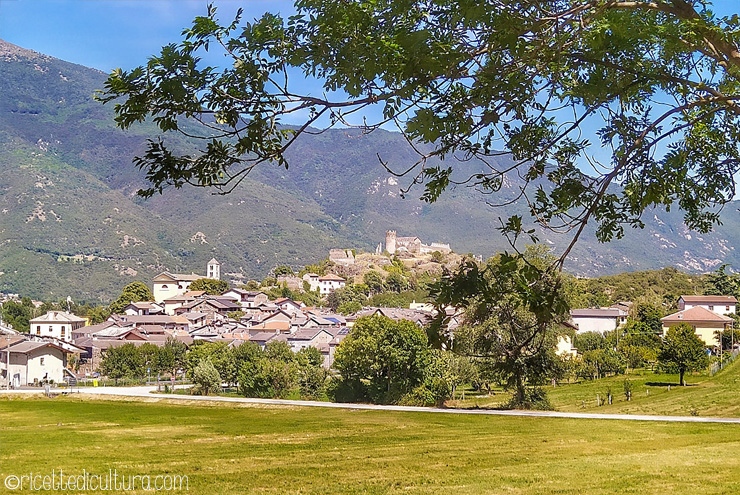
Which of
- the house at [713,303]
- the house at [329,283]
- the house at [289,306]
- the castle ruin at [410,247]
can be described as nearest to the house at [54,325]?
the house at [289,306]

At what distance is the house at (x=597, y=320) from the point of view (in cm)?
7044

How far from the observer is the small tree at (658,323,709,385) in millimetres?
38125

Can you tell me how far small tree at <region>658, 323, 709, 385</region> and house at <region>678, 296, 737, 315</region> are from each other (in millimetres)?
27854

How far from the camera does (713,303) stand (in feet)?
218

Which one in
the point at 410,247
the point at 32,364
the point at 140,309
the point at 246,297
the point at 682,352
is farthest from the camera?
the point at 410,247

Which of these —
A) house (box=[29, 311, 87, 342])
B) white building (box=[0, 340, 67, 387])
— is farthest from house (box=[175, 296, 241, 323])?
white building (box=[0, 340, 67, 387])

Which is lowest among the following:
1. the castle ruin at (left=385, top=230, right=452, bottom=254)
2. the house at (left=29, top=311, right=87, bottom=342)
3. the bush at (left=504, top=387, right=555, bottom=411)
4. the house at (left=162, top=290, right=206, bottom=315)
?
the bush at (left=504, top=387, right=555, bottom=411)

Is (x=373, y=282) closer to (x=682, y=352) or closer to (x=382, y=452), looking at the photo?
(x=682, y=352)

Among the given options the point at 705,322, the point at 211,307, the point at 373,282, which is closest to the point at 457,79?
the point at 705,322

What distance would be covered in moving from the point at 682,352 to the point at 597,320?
110 ft

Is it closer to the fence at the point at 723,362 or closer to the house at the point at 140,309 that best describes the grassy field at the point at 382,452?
the fence at the point at 723,362

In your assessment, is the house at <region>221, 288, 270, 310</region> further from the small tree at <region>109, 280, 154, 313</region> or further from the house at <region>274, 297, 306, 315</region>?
the small tree at <region>109, 280, 154, 313</region>

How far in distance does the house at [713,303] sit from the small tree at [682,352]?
2785cm

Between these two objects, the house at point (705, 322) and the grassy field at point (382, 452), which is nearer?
the grassy field at point (382, 452)
